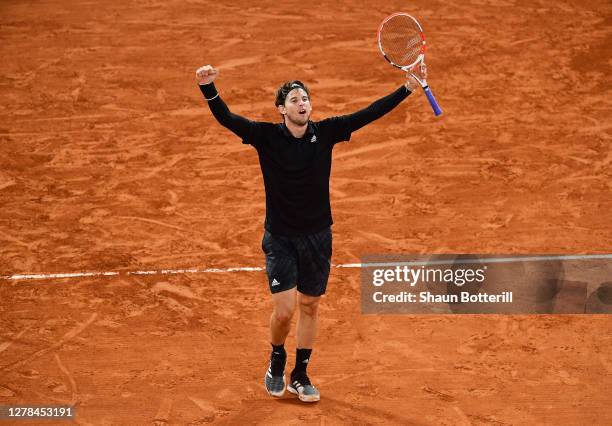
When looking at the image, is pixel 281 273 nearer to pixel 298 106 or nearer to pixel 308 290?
pixel 308 290

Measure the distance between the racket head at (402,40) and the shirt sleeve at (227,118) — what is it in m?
1.45

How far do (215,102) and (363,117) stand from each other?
1.18 m

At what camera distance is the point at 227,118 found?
6629 millimetres

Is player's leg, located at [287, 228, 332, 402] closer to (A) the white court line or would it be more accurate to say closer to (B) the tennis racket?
(B) the tennis racket

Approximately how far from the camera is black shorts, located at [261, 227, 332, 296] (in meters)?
6.95

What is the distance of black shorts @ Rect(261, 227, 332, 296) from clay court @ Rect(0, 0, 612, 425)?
3.65 feet

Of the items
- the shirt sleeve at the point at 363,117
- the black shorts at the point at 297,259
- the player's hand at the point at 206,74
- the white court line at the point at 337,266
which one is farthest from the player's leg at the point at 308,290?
the white court line at the point at 337,266

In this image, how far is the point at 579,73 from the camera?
40.6ft

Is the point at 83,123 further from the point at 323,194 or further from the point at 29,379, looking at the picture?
the point at 323,194

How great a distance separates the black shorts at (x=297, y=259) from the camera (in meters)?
6.95

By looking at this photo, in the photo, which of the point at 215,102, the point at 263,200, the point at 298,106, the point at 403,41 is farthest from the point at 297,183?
the point at 263,200

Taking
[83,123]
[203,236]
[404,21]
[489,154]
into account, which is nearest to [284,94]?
[404,21]

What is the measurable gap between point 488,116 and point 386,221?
2590 millimetres

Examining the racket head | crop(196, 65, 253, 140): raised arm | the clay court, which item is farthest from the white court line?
crop(196, 65, 253, 140): raised arm
